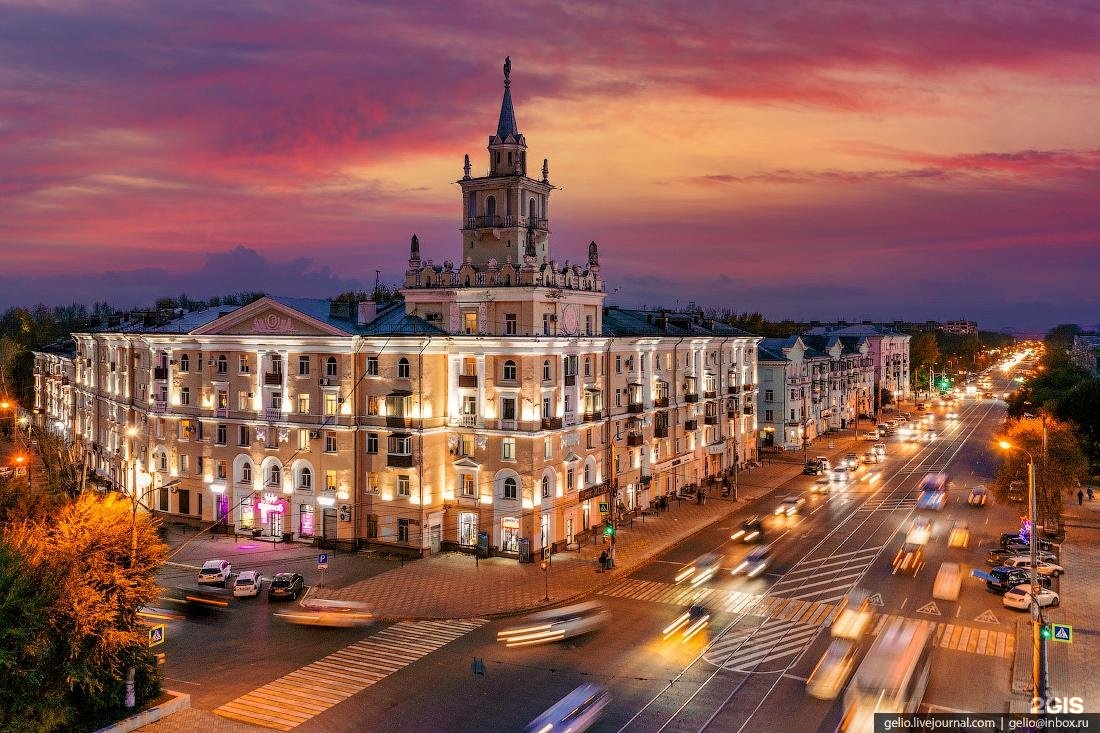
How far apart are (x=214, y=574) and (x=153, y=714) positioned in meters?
18.6

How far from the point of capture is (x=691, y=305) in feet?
341

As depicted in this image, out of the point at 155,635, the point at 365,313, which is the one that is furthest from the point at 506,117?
the point at 155,635

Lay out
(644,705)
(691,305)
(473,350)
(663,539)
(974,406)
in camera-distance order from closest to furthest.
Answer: (644,705)
(473,350)
(663,539)
(691,305)
(974,406)

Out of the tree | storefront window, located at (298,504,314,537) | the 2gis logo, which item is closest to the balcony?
storefront window, located at (298,504,314,537)

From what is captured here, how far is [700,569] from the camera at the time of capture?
51.6 metres

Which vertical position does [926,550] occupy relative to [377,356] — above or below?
below

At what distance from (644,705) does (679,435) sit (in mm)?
46470

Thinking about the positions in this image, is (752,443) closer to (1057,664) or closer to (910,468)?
(910,468)

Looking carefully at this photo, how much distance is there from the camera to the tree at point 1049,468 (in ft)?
182

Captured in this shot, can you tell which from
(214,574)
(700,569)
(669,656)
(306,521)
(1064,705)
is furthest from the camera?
(306,521)

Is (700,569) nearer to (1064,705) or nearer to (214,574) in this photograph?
(1064,705)

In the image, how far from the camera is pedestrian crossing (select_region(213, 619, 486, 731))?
31.0 m

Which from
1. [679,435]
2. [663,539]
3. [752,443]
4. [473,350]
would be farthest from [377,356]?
[752,443]

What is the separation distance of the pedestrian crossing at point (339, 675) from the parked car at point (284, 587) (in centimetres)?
819
